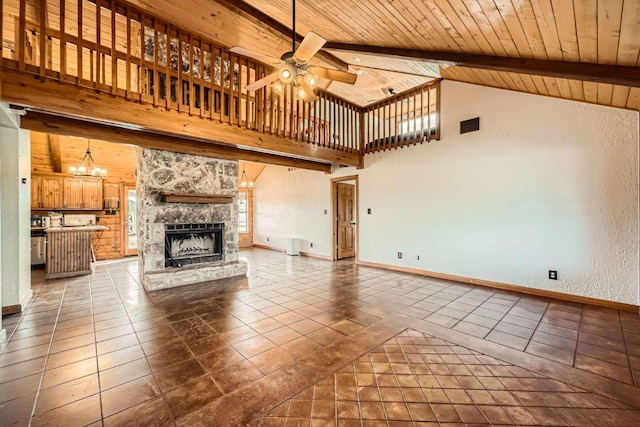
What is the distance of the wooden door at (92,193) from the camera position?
691 centimetres

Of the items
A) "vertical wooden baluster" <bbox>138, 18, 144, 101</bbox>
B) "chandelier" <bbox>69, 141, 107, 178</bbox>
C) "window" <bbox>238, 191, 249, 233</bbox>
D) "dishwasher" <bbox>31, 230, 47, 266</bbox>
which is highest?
"vertical wooden baluster" <bbox>138, 18, 144, 101</bbox>

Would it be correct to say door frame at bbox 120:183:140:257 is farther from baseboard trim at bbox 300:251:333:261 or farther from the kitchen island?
baseboard trim at bbox 300:251:333:261

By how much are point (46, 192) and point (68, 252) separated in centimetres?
221

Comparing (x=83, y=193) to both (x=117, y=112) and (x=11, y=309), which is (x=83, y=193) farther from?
(x=117, y=112)

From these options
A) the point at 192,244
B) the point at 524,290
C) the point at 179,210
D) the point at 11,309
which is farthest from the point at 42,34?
the point at 524,290

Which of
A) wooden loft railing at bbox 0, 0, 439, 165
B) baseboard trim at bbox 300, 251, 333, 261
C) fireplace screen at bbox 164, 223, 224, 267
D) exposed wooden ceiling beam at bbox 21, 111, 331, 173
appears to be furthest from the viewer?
baseboard trim at bbox 300, 251, 333, 261

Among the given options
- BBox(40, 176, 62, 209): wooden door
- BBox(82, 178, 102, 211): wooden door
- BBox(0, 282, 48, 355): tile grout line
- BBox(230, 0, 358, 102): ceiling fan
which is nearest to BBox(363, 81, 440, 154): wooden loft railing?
BBox(230, 0, 358, 102): ceiling fan

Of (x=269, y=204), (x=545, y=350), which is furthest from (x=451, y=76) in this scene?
(x=269, y=204)

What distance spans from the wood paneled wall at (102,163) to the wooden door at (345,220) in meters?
5.49

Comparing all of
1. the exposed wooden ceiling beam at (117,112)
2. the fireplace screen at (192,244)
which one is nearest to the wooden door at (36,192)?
the fireplace screen at (192,244)

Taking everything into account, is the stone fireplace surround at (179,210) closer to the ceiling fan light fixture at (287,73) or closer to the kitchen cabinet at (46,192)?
the ceiling fan light fixture at (287,73)

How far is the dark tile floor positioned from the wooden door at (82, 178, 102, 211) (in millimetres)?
3553

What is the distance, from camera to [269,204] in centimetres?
Result: 965

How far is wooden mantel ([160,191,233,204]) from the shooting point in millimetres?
4598
